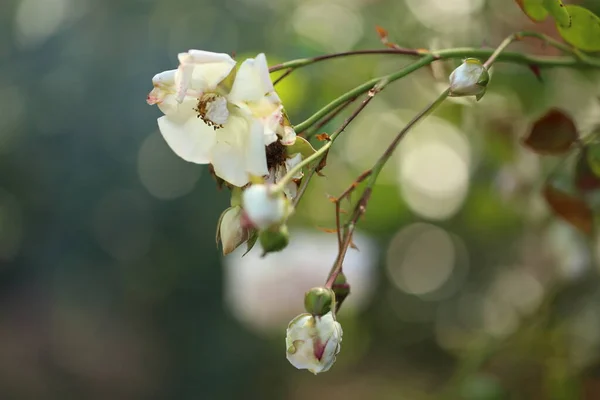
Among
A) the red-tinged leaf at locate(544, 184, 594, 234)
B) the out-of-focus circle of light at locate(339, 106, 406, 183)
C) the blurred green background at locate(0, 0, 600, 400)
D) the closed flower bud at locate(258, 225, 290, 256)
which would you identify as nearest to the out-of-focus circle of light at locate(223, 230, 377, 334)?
the blurred green background at locate(0, 0, 600, 400)

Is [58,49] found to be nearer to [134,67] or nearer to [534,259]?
[134,67]

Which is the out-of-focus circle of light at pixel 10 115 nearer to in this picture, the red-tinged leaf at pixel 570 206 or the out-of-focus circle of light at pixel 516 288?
the out-of-focus circle of light at pixel 516 288

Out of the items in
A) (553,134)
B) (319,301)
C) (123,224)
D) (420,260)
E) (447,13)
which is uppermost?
(447,13)

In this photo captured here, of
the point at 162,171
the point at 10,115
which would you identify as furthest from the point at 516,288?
the point at 10,115

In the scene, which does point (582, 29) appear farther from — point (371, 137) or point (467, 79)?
point (371, 137)

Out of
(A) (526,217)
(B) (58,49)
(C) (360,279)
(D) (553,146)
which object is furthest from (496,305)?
(B) (58,49)

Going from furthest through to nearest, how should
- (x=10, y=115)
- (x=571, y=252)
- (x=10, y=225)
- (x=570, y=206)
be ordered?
(x=10, y=225) → (x=10, y=115) → (x=571, y=252) → (x=570, y=206)

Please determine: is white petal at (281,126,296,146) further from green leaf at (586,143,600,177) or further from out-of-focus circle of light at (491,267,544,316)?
out-of-focus circle of light at (491,267,544,316)
